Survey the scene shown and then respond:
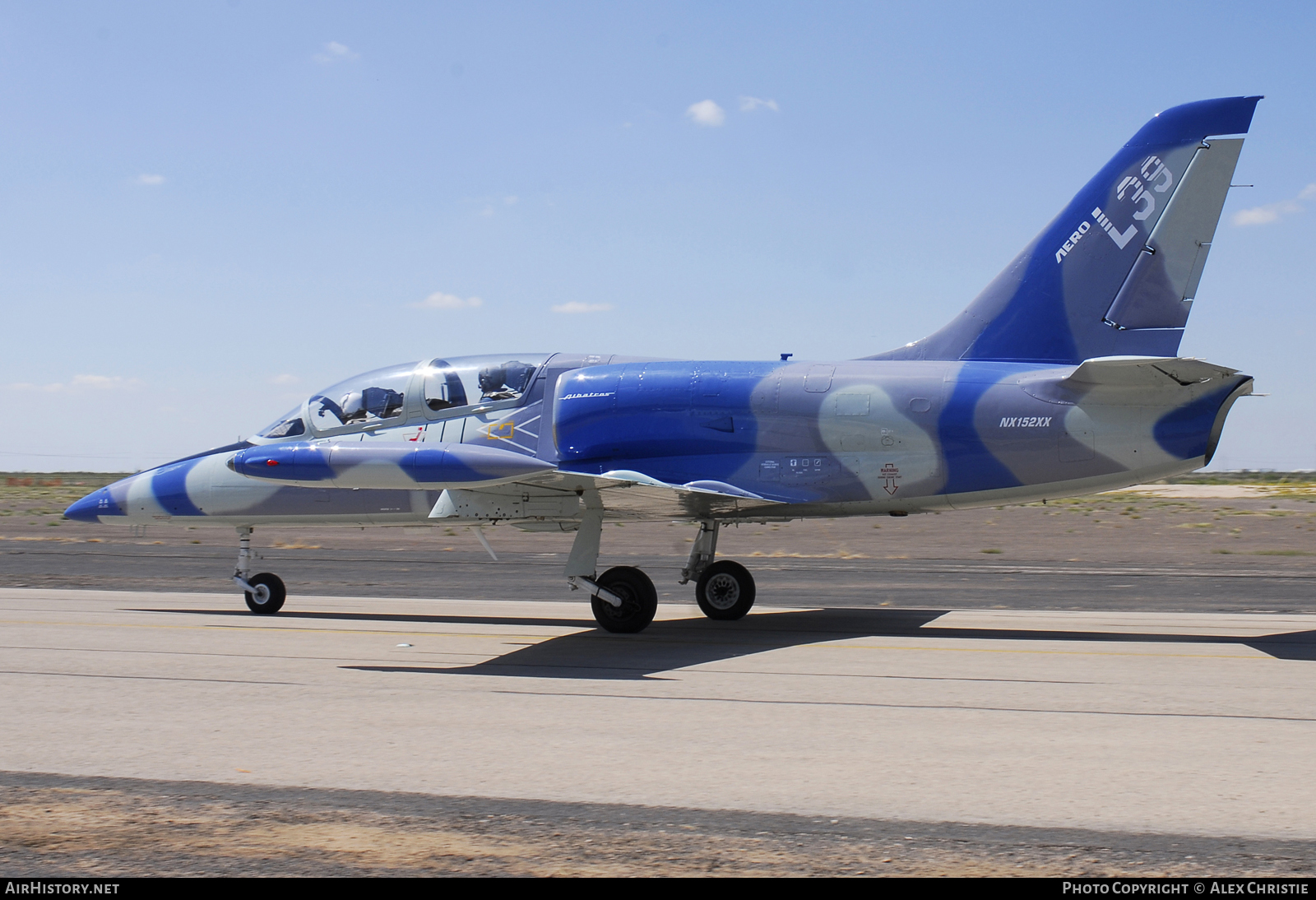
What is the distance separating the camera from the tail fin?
39.0 ft

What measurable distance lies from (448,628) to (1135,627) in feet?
26.6

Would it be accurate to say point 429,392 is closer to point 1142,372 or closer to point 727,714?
point 727,714

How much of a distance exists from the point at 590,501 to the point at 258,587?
524 cm

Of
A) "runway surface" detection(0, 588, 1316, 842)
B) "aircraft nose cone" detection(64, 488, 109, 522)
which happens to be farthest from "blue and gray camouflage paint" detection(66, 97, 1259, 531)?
"aircraft nose cone" detection(64, 488, 109, 522)

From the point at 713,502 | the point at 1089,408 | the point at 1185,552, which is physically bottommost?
the point at 1185,552

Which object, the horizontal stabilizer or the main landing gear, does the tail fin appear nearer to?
the horizontal stabilizer

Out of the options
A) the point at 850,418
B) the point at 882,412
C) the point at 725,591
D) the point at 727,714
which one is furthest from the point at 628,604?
the point at 727,714

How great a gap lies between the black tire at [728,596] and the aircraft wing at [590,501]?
0.84 meters

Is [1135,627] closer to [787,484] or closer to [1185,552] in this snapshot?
Answer: [787,484]

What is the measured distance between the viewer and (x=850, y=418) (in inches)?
492

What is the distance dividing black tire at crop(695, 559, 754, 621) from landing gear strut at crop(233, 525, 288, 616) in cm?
565
